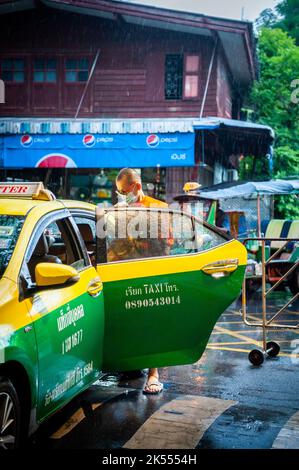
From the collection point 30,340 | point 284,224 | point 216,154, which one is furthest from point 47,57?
point 30,340

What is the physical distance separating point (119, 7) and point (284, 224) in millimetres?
9111

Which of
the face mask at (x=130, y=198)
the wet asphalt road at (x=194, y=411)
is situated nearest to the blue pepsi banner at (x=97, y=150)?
the wet asphalt road at (x=194, y=411)

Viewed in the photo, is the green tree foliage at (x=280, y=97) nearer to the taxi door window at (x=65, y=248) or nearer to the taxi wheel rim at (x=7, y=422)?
the taxi door window at (x=65, y=248)

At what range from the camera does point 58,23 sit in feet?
64.5

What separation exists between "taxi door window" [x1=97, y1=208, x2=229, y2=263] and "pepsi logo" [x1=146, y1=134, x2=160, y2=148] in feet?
40.8

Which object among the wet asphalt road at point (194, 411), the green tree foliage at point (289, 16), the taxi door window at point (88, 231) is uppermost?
the green tree foliage at point (289, 16)

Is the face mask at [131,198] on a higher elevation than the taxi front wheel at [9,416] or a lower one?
higher

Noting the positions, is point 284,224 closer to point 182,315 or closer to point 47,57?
point 182,315

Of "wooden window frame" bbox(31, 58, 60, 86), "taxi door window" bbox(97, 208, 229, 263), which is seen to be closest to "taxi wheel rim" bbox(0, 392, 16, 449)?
"taxi door window" bbox(97, 208, 229, 263)

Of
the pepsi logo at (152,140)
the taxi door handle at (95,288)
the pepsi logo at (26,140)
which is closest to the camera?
the taxi door handle at (95,288)

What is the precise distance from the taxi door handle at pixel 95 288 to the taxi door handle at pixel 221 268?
0.87 meters

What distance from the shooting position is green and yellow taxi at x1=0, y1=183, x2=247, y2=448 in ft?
11.7

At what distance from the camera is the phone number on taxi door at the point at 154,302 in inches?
182

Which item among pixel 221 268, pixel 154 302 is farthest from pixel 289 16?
pixel 154 302
